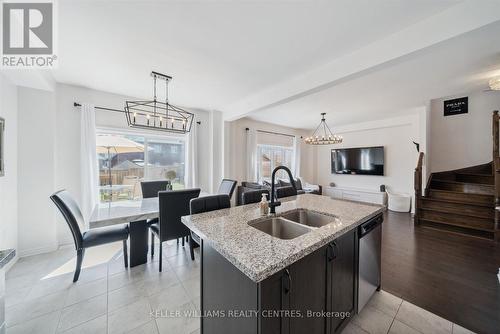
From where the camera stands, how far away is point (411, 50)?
1.68 meters

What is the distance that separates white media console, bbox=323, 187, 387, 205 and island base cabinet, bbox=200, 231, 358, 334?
4627mm

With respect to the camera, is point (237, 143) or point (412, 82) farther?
point (237, 143)

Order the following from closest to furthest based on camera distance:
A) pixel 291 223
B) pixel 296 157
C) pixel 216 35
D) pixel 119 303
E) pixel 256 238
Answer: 1. pixel 256 238
2. pixel 291 223
3. pixel 119 303
4. pixel 216 35
5. pixel 296 157

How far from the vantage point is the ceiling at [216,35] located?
59.3 inches

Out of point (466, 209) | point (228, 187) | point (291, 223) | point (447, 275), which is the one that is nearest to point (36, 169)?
point (228, 187)

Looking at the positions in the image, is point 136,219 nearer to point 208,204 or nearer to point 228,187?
point 208,204

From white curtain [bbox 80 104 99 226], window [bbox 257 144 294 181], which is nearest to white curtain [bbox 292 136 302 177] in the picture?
window [bbox 257 144 294 181]

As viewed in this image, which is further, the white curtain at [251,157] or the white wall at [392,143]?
the white curtain at [251,157]

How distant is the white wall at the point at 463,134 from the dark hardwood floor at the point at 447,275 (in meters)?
1.83

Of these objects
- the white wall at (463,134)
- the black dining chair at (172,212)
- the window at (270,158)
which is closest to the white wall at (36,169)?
the black dining chair at (172,212)

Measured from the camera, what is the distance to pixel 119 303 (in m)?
1.70

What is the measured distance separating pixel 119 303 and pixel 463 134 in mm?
6530

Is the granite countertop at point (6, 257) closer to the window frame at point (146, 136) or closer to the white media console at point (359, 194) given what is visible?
the window frame at point (146, 136)

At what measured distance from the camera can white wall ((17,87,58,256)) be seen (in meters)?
2.53
